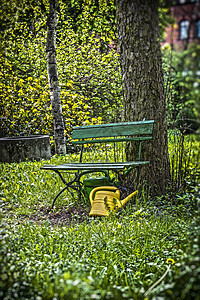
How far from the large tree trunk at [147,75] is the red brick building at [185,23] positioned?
1.89 meters

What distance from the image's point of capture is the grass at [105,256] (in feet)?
5.00

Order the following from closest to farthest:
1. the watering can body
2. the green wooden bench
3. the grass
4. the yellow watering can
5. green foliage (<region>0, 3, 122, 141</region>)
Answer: the grass, the yellow watering can, the green wooden bench, the watering can body, green foliage (<region>0, 3, 122, 141</region>)

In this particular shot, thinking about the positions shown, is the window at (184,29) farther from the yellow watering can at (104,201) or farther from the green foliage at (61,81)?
the green foliage at (61,81)

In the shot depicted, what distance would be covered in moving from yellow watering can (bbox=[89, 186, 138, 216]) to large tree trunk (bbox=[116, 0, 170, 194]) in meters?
0.63

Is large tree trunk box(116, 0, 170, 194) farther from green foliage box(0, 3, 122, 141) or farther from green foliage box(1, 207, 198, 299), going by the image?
green foliage box(0, 3, 122, 141)

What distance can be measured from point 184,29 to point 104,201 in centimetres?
197

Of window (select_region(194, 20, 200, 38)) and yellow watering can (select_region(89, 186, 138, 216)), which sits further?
yellow watering can (select_region(89, 186, 138, 216))

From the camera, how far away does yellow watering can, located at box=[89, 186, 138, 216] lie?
3.26m

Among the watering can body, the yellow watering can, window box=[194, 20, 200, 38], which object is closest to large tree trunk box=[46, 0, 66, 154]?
the watering can body

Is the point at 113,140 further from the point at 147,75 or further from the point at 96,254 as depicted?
the point at 96,254

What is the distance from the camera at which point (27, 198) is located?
13.5 feet

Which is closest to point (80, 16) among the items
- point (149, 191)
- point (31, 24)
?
point (31, 24)

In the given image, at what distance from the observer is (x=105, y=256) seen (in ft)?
7.86

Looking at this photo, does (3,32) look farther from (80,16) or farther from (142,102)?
(80,16)
